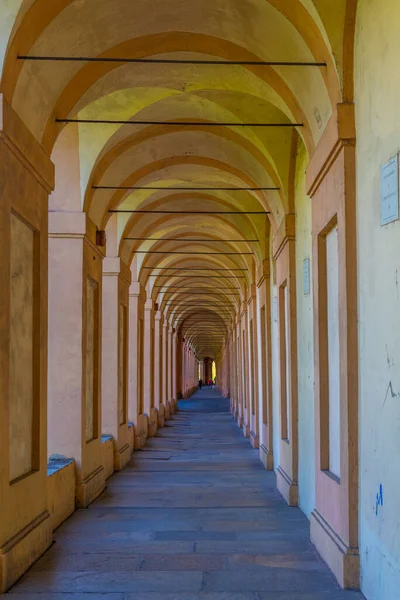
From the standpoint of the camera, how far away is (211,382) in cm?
9562

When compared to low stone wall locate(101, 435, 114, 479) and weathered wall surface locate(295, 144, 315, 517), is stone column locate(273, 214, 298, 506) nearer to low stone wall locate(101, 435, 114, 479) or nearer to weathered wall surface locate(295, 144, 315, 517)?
weathered wall surface locate(295, 144, 315, 517)

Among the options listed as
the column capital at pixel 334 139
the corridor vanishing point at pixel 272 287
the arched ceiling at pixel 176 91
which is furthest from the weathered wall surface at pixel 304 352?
the column capital at pixel 334 139

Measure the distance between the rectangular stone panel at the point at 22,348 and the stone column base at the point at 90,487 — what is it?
2551 mm

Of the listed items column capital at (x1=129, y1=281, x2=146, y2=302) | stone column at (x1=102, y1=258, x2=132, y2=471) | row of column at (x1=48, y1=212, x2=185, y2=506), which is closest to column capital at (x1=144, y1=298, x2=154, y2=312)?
column capital at (x1=129, y1=281, x2=146, y2=302)

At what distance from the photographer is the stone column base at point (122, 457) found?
43.0 feet

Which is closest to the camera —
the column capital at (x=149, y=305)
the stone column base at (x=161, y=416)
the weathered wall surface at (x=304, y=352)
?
the weathered wall surface at (x=304, y=352)

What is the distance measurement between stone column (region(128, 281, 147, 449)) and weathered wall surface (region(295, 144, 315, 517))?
7.92 metres

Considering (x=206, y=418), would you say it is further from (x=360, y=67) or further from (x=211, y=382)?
(x=211, y=382)

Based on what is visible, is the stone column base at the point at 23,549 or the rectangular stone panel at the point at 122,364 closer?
the stone column base at the point at 23,549

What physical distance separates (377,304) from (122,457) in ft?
30.8

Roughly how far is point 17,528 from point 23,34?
14.6 ft

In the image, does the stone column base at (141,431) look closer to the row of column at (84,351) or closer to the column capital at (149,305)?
the row of column at (84,351)

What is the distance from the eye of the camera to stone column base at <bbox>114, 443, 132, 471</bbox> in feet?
43.0

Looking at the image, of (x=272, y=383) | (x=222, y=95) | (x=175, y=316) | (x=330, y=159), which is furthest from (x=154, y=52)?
(x=175, y=316)
